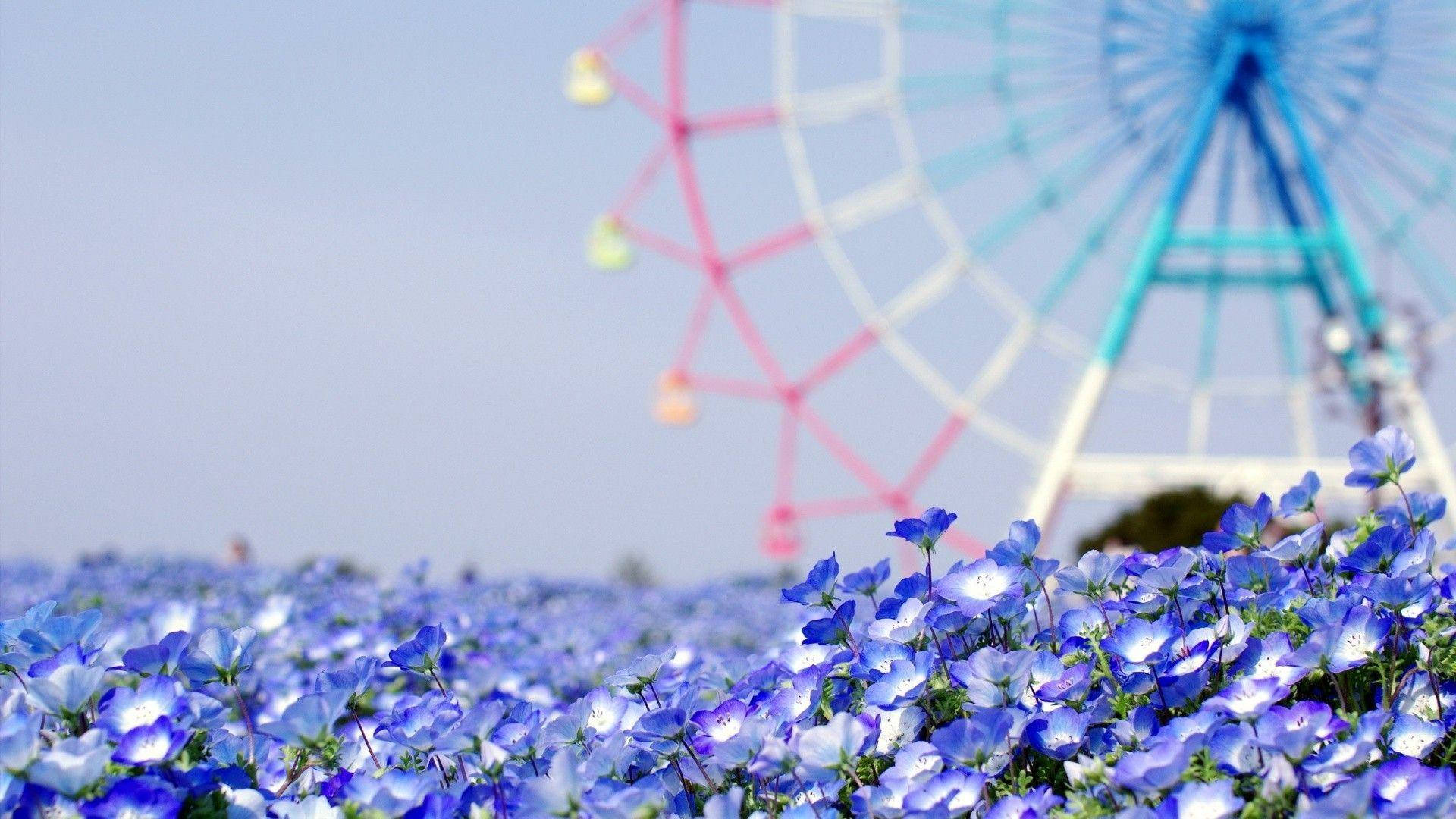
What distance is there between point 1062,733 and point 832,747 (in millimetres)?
231

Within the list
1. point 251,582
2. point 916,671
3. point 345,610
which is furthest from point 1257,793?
point 251,582

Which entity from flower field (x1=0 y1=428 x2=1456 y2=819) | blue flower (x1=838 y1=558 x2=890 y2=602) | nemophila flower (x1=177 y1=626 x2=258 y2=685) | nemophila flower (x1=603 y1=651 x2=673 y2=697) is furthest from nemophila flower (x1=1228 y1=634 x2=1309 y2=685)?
nemophila flower (x1=177 y1=626 x2=258 y2=685)

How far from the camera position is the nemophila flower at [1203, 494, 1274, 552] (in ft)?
5.61

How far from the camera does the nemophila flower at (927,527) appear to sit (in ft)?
5.38

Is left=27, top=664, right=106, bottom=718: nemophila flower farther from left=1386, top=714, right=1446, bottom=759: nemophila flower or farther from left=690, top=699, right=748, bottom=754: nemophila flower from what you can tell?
left=1386, top=714, right=1446, bottom=759: nemophila flower

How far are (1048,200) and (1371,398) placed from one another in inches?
188

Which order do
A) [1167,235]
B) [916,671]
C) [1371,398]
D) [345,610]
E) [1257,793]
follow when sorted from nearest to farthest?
[1257,793], [916,671], [345,610], [1371,398], [1167,235]

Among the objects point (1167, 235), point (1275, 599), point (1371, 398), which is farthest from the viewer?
point (1167, 235)

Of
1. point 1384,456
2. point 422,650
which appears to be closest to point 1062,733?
point 1384,456

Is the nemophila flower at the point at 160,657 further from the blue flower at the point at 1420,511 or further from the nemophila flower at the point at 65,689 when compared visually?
the blue flower at the point at 1420,511

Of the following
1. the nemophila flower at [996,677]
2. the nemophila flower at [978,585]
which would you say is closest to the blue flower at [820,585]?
the nemophila flower at [978,585]

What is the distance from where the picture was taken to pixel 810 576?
166 centimetres

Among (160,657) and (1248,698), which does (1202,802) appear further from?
(160,657)

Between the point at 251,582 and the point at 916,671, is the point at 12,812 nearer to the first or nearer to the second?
the point at 916,671
